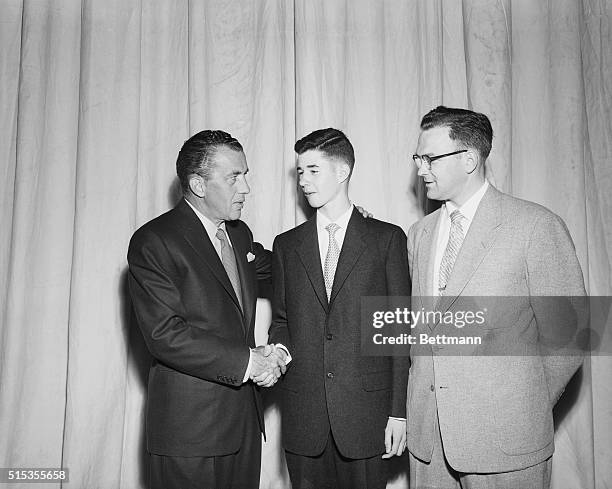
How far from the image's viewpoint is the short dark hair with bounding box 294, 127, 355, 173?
2.12 metres

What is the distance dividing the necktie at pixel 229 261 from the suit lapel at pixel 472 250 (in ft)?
2.35

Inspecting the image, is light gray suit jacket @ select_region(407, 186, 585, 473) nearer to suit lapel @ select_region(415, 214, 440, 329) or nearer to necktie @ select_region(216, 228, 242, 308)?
suit lapel @ select_region(415, 214, 440, 329)

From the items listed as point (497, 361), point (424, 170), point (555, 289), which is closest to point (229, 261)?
point (424, 170)

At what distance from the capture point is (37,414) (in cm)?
270

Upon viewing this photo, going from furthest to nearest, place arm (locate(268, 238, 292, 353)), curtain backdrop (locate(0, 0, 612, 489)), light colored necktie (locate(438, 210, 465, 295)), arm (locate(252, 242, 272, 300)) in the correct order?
curtain backdrop (locate(0, 0, 612, 489)), arm (locate(252, 242, 272, 300)), arm (locate(268, 238, 292, 353)), light colored necktie (locate(438, 210, 465, 295))

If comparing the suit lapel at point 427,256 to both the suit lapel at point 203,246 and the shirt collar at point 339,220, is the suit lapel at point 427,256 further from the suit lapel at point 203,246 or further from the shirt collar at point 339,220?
the suit lapel at point 203,246

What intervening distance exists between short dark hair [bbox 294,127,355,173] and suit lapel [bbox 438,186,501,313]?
55 cm

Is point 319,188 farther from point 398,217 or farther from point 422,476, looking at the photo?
point 422,476

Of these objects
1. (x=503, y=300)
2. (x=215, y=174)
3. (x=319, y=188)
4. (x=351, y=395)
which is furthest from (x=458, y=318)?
(x=215, y=174)

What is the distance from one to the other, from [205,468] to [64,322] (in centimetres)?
119

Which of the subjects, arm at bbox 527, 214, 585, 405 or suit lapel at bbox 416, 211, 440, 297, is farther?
suit lapel at bbox 416, 211, 440, 297

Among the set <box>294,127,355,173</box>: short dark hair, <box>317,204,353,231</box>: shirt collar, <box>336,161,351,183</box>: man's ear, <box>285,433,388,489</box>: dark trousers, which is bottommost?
Answer: <box>285,433,388,489</box>: dark trousers

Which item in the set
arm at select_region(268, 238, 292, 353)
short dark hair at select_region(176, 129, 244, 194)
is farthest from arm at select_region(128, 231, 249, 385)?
short dark hair at select_region(176, 129, 244, 194)

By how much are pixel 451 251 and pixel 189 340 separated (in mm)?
878
